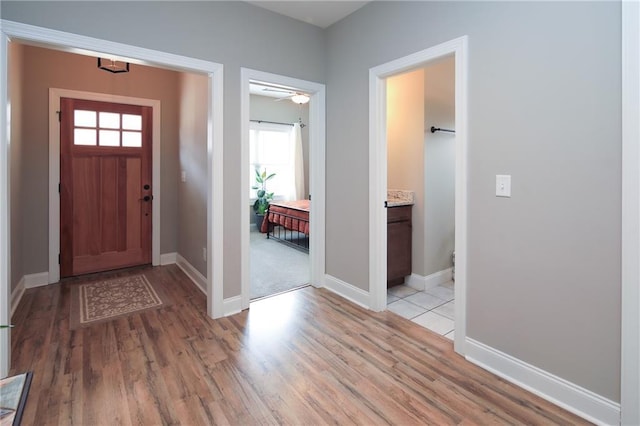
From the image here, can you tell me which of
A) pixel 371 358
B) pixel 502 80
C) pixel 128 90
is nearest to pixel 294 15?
pixel 502 80

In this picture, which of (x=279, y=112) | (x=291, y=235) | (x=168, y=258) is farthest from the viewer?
(x=279, y=112)

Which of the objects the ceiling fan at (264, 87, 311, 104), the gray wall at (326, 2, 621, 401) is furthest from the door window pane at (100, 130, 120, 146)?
the gray wall at (326, 2, 621, 401)

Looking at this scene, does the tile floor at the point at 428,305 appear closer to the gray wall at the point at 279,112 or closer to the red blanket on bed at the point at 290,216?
the red blanket on bed at the point at 290,216

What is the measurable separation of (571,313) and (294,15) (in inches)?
125

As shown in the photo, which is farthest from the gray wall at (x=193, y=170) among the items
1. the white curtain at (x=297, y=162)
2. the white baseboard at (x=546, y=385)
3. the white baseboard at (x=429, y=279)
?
the white curtain at (x=297, y=162)

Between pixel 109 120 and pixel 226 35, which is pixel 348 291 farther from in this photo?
pixel 109 120

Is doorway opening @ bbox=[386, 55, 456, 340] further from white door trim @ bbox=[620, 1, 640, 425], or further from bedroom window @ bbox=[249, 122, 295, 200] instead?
bedroom window @ bbox=[249, 122, 295, 200]

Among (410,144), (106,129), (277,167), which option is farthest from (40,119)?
(277,167)

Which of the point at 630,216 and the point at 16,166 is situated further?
the point at 16,166

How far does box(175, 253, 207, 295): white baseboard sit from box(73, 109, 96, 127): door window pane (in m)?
1.92

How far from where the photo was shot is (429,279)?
3.53 meters

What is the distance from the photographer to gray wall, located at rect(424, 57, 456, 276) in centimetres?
345

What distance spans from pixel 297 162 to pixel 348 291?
4.95 meters

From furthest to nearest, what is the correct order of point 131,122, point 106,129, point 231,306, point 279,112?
1. point 279,112
2. point 131,122
3. point 106,129
4. point 231,306
